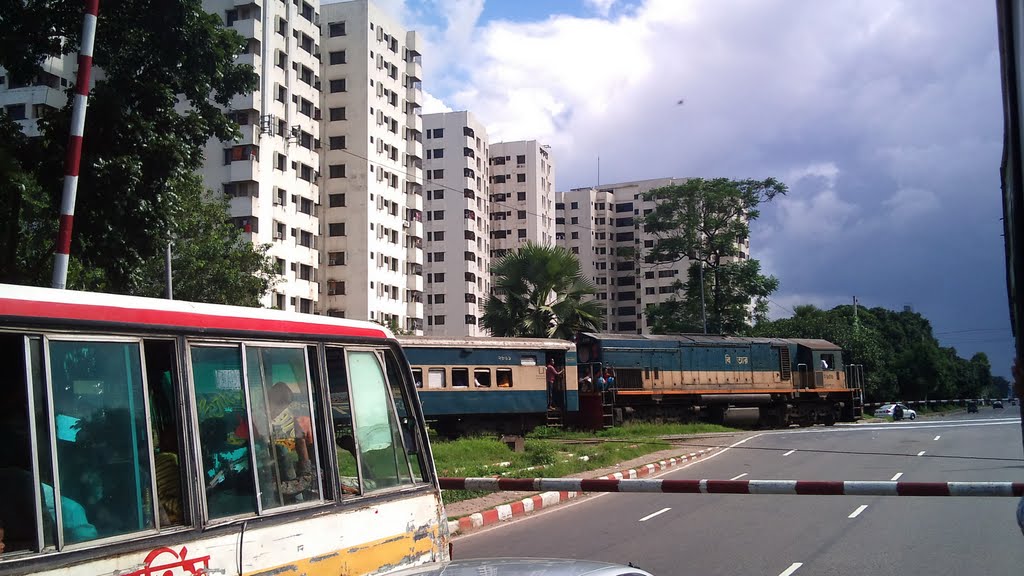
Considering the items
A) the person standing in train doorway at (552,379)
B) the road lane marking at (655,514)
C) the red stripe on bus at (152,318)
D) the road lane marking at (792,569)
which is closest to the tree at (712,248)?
the person standing in train doorway at (552,379)

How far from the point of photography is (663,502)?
13.6 m

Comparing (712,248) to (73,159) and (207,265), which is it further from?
(73,159)

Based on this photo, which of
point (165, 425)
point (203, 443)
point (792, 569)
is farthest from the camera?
point (792, 569)

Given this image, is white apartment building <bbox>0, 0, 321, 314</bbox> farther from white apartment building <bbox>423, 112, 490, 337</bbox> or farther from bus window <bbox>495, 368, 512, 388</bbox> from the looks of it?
white apartment building <bbox>423, 112, 490, 337</bbox>

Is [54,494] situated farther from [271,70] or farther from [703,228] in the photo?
[703,228]

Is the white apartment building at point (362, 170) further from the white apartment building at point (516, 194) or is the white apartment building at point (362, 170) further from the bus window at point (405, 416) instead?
the bus window at point (405, 416)

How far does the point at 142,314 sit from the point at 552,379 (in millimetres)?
24155

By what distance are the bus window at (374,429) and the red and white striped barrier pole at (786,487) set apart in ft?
7.61

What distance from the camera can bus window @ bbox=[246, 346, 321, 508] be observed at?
4578 mm

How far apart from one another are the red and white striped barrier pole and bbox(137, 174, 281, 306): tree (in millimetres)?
20344

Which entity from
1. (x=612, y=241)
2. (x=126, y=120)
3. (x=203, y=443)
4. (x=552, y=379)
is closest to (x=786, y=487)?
(x=203, y=443)

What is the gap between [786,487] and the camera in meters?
7.12

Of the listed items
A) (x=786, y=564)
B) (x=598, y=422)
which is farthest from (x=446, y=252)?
(x=786, y=564)

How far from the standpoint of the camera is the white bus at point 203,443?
138 inches
